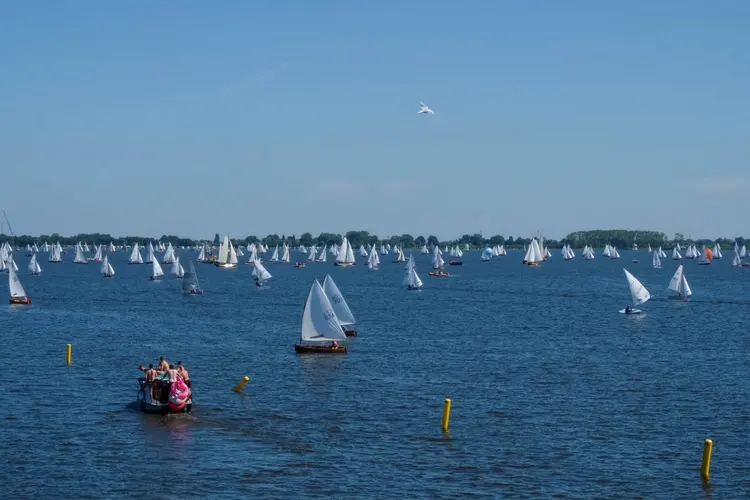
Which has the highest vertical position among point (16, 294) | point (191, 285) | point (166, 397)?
point (191, 285)

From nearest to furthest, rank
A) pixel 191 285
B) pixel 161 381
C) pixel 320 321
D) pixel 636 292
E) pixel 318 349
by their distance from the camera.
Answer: pixel 161 381, pixel 318 349, pixel 320 321, pixel 636 292, pixel 191 285

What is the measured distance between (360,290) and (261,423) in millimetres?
113138

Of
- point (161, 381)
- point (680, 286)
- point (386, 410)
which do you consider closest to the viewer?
point (161, 381)

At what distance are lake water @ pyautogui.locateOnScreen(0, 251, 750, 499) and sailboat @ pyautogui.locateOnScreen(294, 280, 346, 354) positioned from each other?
104 centimetres

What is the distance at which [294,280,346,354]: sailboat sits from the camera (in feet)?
253

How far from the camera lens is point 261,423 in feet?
171

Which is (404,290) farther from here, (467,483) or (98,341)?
(467,483)

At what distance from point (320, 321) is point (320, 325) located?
1.04 feet

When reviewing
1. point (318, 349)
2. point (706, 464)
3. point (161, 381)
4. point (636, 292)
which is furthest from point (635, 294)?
point (706, 464)

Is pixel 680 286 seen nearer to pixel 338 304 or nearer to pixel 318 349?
pixel 338 304

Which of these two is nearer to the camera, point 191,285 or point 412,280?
point 191,285

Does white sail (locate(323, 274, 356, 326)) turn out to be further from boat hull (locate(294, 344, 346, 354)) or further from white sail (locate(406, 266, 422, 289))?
white sail (locate(406, 266, 422, 289))

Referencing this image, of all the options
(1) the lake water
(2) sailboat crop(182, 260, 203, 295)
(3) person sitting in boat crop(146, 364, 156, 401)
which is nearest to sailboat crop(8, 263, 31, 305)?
(1) the lake water

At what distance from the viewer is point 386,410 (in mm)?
55562
